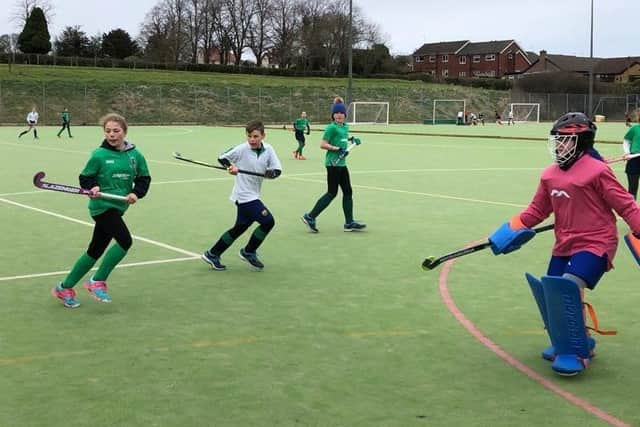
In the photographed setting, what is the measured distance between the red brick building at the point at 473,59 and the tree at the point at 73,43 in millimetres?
57477

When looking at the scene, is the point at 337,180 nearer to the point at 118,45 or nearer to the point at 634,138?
the point at 634,138

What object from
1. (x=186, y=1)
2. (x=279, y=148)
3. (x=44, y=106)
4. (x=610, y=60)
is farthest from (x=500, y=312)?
(x=610, y=60)

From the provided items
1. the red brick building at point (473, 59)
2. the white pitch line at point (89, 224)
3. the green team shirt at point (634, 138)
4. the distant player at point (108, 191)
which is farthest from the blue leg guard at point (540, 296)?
the red brick building at point (473, 59)

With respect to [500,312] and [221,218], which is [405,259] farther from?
[221,218]

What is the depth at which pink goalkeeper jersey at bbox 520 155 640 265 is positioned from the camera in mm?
5148

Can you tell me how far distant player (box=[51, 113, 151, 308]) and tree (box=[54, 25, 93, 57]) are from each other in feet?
330

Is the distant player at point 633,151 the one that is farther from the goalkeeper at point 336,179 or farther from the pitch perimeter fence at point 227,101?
the pitch perimeter fence at point 227,101

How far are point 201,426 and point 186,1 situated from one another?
4081 inches

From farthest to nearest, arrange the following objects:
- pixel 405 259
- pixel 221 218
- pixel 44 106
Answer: pixel 44 106, pixel 221 218, pixel 405 259

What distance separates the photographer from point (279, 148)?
99.3ft

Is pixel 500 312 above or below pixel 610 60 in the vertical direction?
below

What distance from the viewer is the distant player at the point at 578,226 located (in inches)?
202

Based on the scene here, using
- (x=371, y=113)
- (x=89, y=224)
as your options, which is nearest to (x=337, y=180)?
(x=89, y=224)

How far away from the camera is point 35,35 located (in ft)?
284
